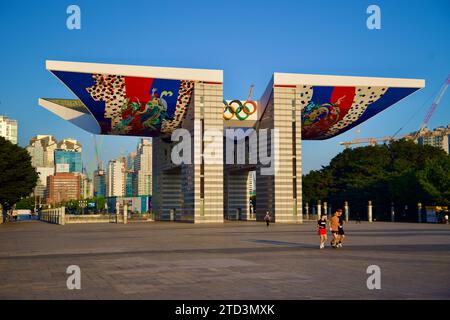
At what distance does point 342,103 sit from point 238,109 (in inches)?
459

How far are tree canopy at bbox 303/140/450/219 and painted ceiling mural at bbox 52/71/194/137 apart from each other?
32.3 meters

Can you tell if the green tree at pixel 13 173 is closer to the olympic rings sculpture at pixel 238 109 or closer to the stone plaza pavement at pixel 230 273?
the olympic rings sculpture at pixel 238 109

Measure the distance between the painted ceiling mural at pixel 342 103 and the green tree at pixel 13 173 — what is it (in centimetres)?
3626

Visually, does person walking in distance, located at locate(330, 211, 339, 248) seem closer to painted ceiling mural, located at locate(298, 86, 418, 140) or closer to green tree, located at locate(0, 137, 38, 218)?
painted ceiling mural, located at locate(298, 86, 418, 140)

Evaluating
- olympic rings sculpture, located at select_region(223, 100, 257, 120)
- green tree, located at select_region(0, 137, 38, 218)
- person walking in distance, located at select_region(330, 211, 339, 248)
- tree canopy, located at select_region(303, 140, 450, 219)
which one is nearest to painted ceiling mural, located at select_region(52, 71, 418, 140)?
olympic rings sculpture, located at select_region(223, 100, 257, 120)

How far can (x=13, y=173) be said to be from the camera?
65750 millimetres

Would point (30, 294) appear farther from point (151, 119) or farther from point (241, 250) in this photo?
point (151, 119)

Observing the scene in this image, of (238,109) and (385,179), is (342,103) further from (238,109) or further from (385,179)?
(385,179)

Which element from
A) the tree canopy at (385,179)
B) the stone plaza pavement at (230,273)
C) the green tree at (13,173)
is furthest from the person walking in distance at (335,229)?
the green tree at (13,173)

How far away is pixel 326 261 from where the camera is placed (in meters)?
18.0

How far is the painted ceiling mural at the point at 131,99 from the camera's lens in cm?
4988

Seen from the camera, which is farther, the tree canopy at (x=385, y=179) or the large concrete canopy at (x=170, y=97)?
the tree canopy at (x=385, y=179)

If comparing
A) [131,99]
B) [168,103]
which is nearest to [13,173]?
[131,99]
